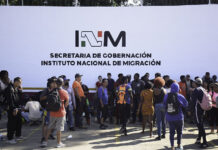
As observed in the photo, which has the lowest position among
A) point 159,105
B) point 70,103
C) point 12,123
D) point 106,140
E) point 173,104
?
point 106,140

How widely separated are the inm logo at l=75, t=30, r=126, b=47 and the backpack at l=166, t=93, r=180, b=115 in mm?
6928

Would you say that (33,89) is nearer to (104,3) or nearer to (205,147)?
(104,3)

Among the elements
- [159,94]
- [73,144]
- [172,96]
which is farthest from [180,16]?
[73,144]

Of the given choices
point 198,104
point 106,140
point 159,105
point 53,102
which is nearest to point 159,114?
point 159,105

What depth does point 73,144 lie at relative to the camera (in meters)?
6.98

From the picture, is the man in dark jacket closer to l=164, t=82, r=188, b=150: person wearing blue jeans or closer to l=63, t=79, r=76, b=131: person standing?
l=63, t=79, r=76, b=131: person standing

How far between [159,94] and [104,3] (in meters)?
10.7

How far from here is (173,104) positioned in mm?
6039

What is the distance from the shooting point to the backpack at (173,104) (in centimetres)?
601

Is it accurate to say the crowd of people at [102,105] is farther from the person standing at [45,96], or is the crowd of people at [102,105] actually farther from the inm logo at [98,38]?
the inm logo at [98,38]

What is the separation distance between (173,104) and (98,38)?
7.39 m

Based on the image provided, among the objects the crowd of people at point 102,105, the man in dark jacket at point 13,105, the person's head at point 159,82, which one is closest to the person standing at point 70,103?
the crowd of people at point 102,105

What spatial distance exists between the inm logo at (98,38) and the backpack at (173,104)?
22.7 ft

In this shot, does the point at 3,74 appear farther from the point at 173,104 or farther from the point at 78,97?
the point at 173,104
